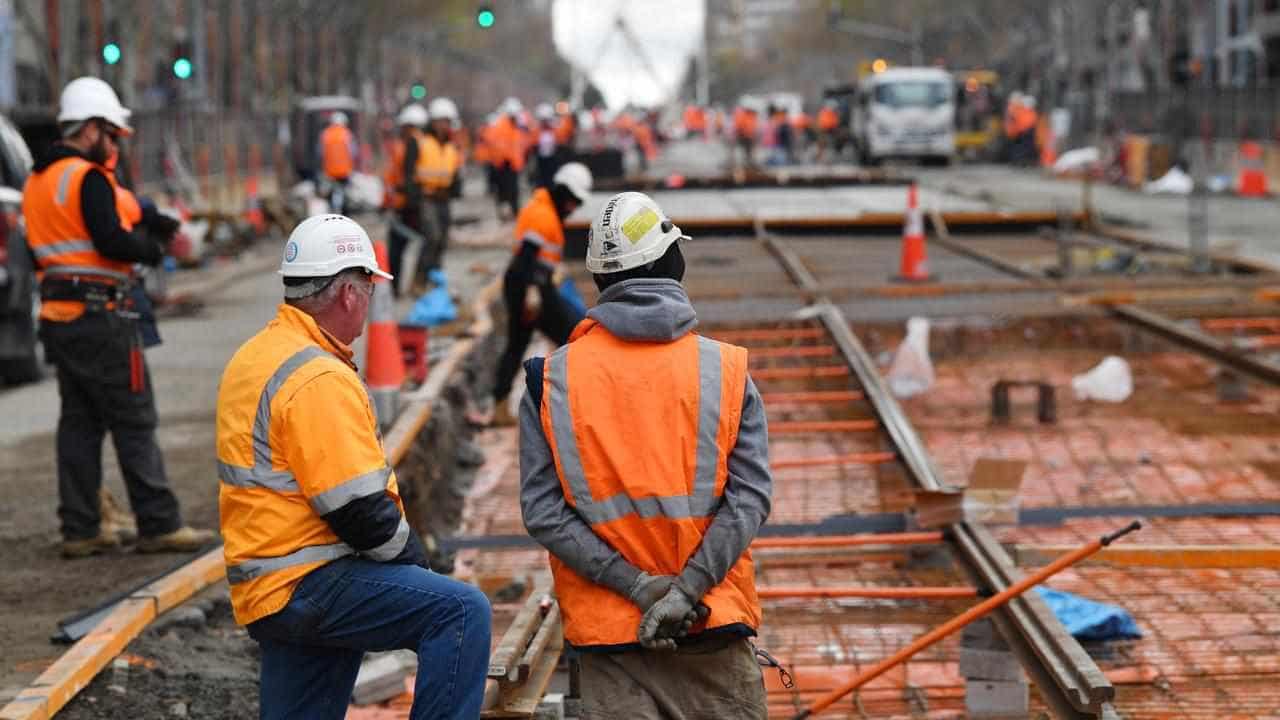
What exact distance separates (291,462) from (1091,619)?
4.07 m

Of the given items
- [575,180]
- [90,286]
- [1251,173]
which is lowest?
[1251,173]

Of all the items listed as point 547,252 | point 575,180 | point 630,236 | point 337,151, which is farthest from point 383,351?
point 337,151

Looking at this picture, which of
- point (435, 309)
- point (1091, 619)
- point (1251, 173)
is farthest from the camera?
point (1251, 173)

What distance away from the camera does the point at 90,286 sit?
26.8 feet

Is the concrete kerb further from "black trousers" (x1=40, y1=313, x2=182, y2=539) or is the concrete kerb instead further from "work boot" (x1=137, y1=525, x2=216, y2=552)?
"black trousers" (x1=40, y1=313, x2=182, y2=539)

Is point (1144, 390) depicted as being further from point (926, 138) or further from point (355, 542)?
point (926, 138)

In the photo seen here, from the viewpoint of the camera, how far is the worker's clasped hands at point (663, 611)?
159 inches

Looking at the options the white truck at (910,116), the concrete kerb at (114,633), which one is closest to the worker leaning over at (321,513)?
the concrete kerb at (114,633)

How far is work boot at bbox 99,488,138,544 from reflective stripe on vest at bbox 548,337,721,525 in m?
5.06

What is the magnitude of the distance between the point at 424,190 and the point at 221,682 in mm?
12410

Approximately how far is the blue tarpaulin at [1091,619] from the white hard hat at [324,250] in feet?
12.3

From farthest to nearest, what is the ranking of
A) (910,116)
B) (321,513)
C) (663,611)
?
(910,116) < (321,513) < (663,611)

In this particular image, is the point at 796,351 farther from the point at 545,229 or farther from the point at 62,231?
the point at 62,231

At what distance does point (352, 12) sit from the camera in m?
67.6
